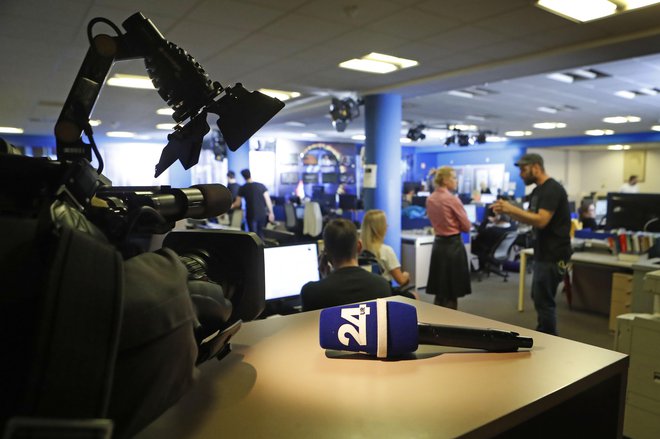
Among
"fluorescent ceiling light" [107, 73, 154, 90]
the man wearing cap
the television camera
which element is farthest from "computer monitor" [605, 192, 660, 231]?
"fluorescent ceiling light" [107, 73, 154, 90]

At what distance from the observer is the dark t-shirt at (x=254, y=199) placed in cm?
755

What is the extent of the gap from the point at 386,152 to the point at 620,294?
118 inches

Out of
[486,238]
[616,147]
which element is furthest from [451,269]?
[616,147]

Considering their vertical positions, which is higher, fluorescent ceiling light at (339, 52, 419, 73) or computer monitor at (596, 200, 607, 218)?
fluorescent ceiling light at (339, 52, 419, 73)

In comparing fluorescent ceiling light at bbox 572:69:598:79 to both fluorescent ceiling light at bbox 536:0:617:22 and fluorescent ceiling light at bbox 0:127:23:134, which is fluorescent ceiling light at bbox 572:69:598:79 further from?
fluorescent ceiling light at bbox 0:127:23:134

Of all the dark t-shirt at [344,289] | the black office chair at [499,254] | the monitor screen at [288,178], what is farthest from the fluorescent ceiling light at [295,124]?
the dark t-shirt at [344,289]

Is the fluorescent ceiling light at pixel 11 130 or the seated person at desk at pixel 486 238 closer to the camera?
the seated person at desk at pixel 486 238

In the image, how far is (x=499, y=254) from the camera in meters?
6.91

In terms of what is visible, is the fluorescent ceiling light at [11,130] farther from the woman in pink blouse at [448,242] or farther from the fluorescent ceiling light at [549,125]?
the fluorescent ceiling light at [549,125]

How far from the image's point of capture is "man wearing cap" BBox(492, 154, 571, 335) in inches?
142

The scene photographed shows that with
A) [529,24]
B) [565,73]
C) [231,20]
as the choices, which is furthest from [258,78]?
[565,73]

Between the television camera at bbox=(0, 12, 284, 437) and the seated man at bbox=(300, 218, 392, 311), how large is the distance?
1.33 m

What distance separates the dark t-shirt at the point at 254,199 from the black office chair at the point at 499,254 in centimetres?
361

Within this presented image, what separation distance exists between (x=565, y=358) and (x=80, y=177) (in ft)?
2.70
